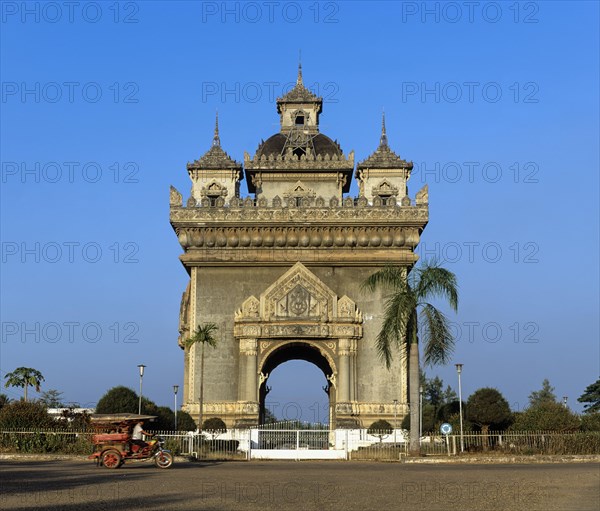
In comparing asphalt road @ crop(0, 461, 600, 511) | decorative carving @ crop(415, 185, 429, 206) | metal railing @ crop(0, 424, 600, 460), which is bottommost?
asphalt road @ crop(0, 461, 600, 511)

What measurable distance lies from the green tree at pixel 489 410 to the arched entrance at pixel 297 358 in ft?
36.4

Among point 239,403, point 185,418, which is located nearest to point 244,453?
point 185,418

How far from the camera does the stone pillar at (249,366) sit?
46312 millimetres

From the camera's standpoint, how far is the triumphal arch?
46562 mm

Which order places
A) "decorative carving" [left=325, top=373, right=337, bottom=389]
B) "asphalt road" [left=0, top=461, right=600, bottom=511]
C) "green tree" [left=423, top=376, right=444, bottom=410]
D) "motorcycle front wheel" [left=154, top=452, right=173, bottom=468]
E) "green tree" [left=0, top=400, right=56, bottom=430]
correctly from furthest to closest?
"green tree" [left=423, top=376, right=444, bottom=410], "decorative carving" [left=325, top=373, right=337, bottom=389], "green tree" [left=0, top=400, right=56, bottom=430], "motorcycle front wheel" [left=154, top=452, right=173, bottom=468], "asphalt road" [left=0, top=461, right=600, bottom=511]

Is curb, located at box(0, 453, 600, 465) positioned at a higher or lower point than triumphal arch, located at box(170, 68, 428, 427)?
lower

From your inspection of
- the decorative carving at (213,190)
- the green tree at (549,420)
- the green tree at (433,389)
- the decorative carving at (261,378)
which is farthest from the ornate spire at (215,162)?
the green tree at (433,389)

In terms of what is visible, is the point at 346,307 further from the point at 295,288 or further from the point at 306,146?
the point at 306,146

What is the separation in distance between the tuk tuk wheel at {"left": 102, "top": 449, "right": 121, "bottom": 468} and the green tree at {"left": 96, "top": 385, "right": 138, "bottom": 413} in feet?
39.4

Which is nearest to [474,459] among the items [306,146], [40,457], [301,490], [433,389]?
[301,490]

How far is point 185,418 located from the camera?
4247 cm

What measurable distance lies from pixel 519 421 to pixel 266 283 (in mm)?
16173

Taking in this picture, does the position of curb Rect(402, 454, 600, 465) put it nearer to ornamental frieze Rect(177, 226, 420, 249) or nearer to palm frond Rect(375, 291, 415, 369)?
palm frond Rect(375, 291, 415, 369)

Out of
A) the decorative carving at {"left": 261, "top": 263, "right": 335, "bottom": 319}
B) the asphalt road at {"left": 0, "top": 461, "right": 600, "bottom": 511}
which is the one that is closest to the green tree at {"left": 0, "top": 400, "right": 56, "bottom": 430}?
the asphalt road at {"left": 0, "top": 461, "right": 600, "bottom": 511}
